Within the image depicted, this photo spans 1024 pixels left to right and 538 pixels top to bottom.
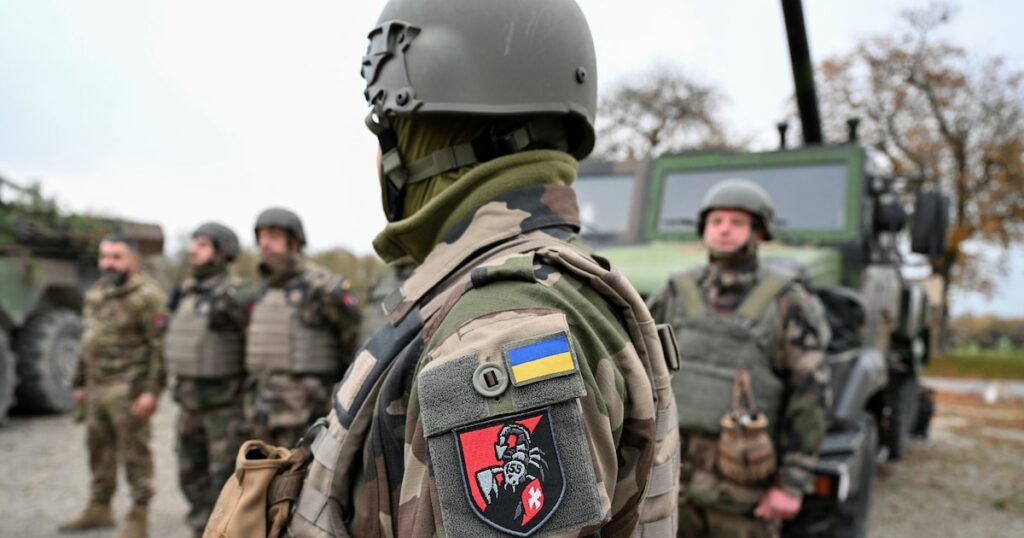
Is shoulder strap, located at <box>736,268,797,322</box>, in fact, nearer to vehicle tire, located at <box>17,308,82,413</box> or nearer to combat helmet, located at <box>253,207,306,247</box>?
combat helmet, located at <box>253,207,306,247</box>

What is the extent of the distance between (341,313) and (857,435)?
2609mm

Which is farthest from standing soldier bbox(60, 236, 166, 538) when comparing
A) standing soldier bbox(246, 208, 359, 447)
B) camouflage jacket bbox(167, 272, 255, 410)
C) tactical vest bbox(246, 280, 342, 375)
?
tactical vest bbox(246, 280, 342, 375)

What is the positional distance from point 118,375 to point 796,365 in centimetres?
391

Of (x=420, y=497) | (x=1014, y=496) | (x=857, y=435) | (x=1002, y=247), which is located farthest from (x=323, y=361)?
(x=1002, y=247)

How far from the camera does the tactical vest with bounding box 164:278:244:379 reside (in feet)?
14.9

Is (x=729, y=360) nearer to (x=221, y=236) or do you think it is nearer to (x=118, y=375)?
(x=221, y=236)

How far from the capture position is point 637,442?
1.23 m

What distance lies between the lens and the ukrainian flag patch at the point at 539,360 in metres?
1.00

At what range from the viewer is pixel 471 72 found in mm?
1333

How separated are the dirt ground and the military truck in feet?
1.28

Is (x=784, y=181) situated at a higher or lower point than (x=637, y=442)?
higher

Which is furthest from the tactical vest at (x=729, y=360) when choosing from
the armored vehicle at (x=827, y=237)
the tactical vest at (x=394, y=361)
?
the tactical vest at (x=394, y=361)

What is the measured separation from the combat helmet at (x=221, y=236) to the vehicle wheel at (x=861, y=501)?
3.68m

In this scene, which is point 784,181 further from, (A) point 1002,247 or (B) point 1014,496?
(A) point 1002,247
